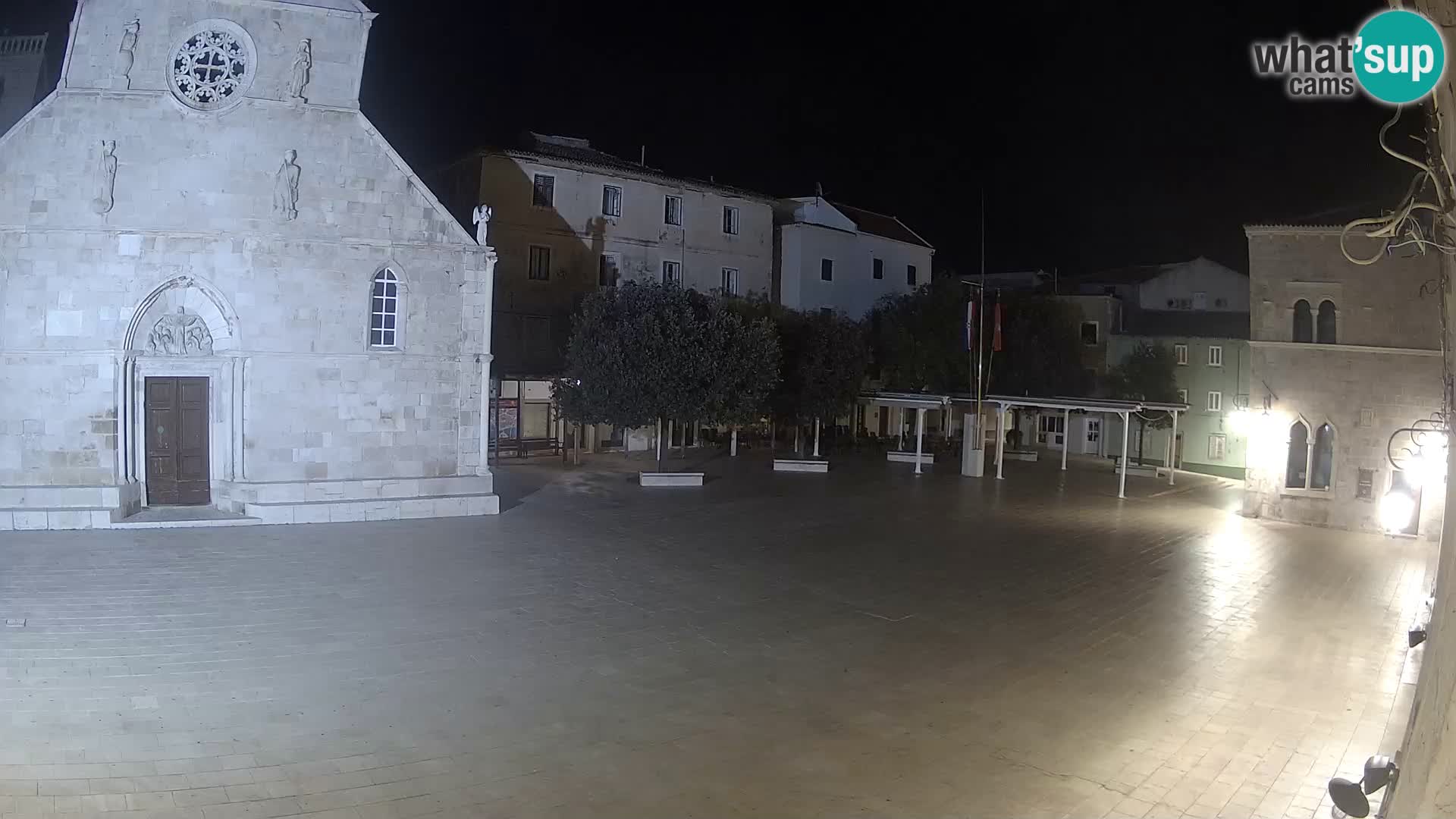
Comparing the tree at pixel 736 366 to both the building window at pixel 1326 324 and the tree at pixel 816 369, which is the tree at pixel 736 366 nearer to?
the tree at pixel 816 369

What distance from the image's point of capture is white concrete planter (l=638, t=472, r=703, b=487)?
27.1 m

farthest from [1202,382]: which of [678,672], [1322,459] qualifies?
[678,672]

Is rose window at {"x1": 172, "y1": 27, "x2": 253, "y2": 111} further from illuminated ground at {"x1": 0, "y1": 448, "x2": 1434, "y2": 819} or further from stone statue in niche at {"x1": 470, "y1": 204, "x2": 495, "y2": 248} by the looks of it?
illuminated ground at {"x1": 0, "y1": 448, "x2": 1434, "y2": 819}

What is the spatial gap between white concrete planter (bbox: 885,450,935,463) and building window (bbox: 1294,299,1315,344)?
13.5m

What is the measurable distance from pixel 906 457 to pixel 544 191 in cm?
1699

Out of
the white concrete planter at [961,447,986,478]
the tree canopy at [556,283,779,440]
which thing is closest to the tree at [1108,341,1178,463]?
the white concrete planter at [961,447,986,478]

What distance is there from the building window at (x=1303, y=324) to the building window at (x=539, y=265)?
2454 centimetres

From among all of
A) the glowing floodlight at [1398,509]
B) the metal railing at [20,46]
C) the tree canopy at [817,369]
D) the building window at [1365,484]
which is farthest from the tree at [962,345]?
the metal railing at [20,46]

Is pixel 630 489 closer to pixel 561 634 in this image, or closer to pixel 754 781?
pixel 561 634

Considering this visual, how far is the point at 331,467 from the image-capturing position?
20062mm

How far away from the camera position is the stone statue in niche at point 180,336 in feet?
62.4

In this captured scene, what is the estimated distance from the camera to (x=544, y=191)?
36562 millimetres

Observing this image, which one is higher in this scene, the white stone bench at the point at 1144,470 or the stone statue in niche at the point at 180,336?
the stone statue in niche at the point at 180,336

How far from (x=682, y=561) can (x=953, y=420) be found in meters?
36.3
